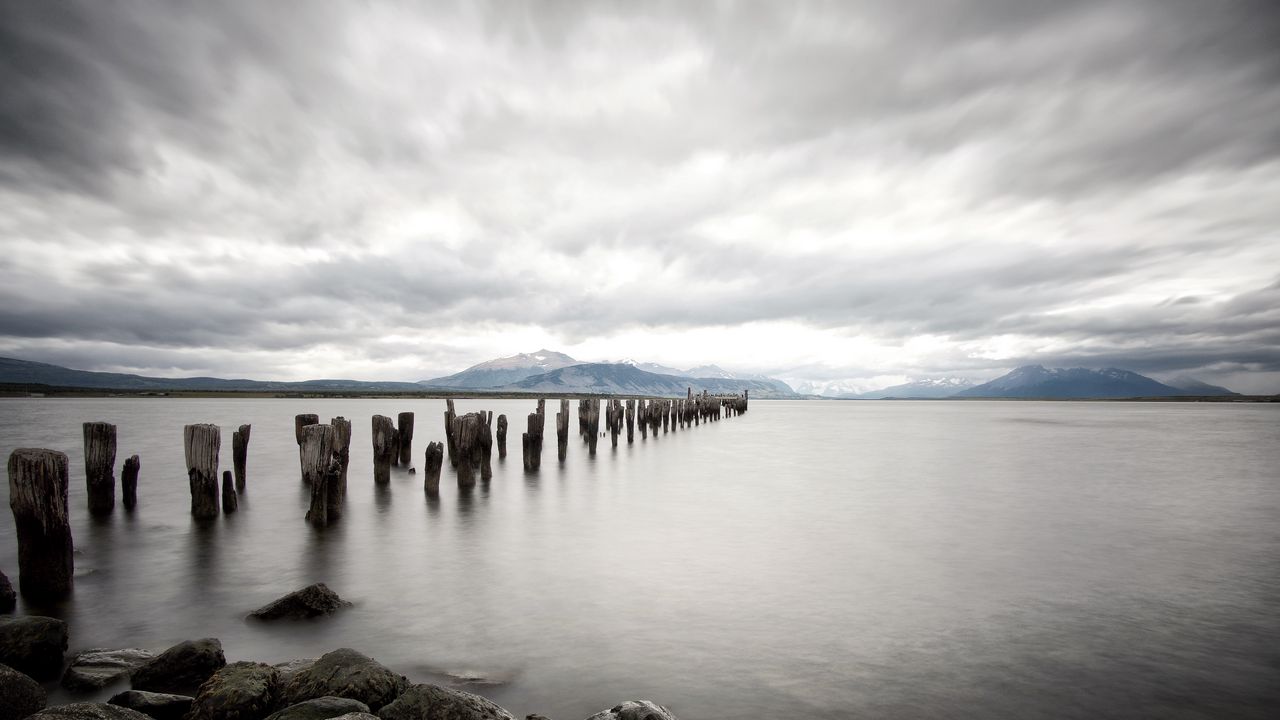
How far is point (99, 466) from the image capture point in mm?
10242

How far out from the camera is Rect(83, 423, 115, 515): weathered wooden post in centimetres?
968

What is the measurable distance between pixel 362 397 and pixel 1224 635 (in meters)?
158

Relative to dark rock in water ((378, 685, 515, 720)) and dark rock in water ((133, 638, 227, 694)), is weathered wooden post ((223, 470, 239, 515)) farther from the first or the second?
dark rock in water ((378, 685, 515, 720))

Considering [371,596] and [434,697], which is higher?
[434,697]

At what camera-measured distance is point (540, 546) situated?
8.93 m

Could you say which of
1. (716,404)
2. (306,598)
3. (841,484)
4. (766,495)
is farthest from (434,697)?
(716,404)

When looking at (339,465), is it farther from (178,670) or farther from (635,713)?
(635,713)

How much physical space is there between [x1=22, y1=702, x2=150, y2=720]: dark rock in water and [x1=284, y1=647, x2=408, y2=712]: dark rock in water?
2.58 feet

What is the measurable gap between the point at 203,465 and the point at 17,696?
7.35 m

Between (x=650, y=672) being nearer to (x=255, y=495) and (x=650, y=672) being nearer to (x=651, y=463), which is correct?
(x=255, y=495)

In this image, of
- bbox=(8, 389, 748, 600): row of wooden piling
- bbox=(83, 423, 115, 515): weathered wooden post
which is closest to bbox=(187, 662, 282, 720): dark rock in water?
bbox=(8, 389, 748, 600): row of wooden piling

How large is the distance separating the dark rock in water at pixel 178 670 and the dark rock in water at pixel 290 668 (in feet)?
1.40

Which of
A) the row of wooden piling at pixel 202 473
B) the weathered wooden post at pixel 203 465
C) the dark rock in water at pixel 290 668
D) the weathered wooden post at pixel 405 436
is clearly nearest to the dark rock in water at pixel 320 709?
the dark rock in water at pixel 290 668

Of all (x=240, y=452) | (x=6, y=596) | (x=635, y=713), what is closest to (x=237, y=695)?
(x=635, y=713)
